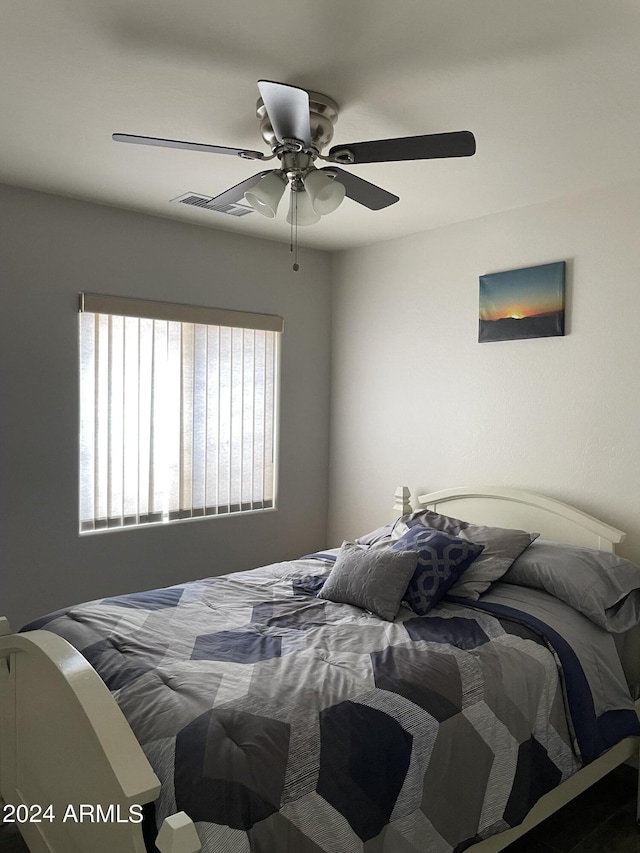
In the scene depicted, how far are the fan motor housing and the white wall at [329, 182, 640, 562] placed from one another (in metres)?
1.44

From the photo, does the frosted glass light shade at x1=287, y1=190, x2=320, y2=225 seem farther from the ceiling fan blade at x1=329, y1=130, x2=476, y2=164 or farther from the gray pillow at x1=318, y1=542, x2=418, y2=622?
the gray pillow at x1=318, y1=542, x2=418, y2=622

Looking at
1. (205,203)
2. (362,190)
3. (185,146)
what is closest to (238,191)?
(185,146)

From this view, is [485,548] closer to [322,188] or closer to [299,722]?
[299,722]

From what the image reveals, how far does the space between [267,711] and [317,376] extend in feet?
9.63

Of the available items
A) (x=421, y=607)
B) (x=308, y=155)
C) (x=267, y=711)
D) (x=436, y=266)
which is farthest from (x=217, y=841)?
(x=436, y=266)

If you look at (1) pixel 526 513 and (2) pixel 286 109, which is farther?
(1) pixel 526 513

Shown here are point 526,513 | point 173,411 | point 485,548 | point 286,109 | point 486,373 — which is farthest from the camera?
point 173,411

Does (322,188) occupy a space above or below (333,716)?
above

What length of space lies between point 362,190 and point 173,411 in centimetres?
193

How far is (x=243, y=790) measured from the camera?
1.48m

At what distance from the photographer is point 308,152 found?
2070mm

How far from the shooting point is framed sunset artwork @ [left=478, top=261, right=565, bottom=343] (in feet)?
10.5

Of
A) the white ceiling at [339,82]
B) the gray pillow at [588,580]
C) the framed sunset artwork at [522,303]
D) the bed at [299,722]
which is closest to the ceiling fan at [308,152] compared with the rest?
the white ceiling at [339,82]

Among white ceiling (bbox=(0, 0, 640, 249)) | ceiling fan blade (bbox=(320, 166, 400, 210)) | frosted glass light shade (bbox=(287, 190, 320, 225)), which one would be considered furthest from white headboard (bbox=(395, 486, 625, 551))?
frosted glass light shade (bbox=(287, 190, 320, 225))
